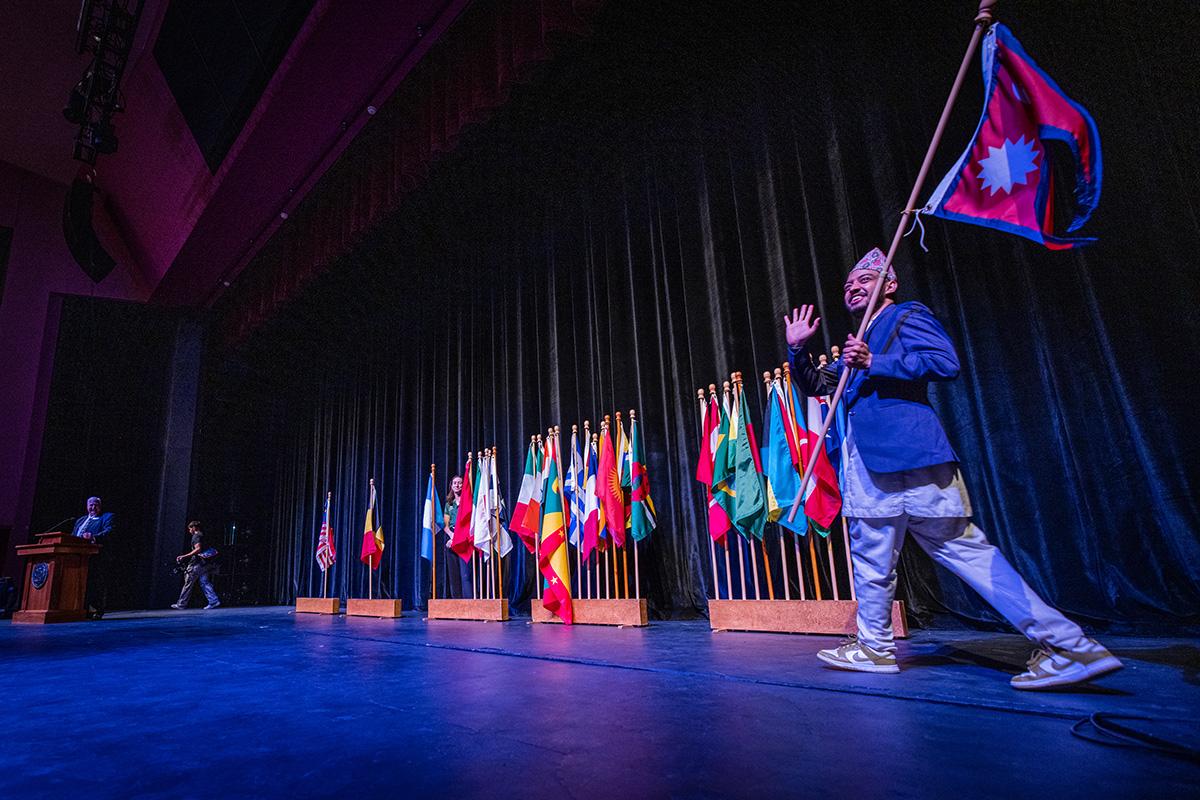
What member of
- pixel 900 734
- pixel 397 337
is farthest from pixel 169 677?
pixel 397 337

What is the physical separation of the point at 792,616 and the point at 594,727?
2.41 m

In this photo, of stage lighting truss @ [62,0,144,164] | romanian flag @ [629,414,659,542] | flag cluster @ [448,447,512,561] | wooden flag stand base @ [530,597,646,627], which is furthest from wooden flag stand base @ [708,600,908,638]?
stage lighting truss @ [62,0,144,164]

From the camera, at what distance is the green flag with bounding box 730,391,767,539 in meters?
3.93

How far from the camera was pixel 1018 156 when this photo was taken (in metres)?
1.98

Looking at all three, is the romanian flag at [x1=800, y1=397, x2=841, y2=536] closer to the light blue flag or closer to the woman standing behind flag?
the woman standing behind flag

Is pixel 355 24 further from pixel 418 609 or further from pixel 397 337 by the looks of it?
pixel 418 609

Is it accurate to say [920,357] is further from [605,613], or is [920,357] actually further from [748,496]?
[605,613]

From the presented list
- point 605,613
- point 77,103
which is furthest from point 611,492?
point 77,103

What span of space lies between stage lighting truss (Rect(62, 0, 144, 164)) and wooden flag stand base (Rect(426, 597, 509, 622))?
635cm

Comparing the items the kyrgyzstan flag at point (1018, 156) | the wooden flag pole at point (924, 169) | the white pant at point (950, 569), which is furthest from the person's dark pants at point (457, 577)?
the kyrgyzstan flag at point (1018, 156)

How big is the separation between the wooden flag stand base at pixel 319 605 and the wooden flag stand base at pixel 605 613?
342 centimetres

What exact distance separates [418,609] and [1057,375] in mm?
7075

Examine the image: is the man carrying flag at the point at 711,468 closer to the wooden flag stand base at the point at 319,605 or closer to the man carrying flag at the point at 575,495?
the man carrying flag at the point at 575,495

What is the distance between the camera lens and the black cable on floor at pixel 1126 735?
1.12 meters
